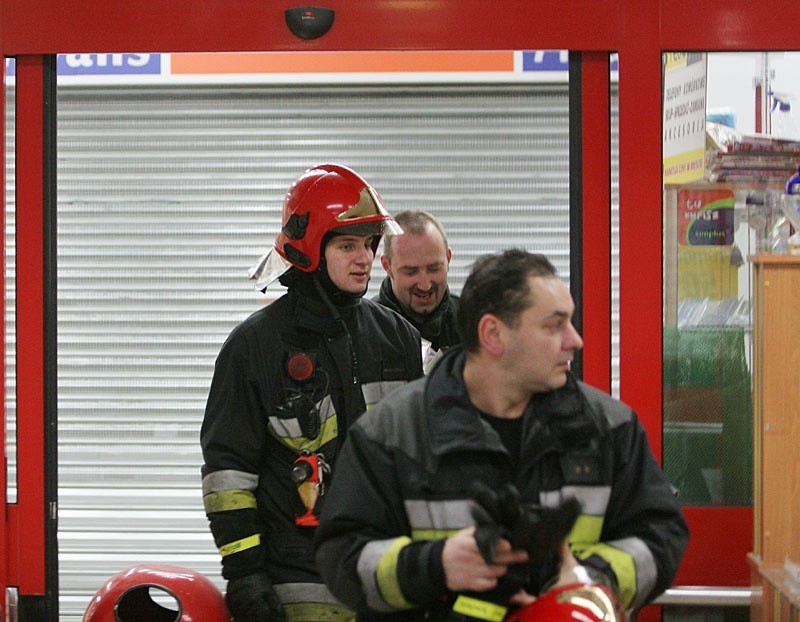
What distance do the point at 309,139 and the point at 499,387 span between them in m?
2.47

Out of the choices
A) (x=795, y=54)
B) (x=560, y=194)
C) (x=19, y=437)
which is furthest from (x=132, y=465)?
(x=795, y=54)

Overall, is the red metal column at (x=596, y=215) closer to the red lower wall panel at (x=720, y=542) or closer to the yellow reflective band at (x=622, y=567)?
the red lower wall panel at (x=720, y=542)

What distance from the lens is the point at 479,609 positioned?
2340mm

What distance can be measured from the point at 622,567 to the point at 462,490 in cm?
37

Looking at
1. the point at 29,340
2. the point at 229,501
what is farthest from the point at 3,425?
the point at 229,501

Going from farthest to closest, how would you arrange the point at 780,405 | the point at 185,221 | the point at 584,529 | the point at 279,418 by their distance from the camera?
the point at 185,221, the point at 780,405, the point at 279,418, the point at 584,529

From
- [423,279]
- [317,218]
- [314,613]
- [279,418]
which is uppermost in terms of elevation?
[317,218]

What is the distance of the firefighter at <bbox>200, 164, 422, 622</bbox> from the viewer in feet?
10.6

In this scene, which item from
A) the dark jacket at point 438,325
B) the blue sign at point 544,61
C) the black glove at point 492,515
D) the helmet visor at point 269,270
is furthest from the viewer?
the blue sign at point 544,61

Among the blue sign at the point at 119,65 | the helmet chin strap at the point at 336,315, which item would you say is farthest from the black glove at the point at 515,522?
the blue sign at the point at 119,65

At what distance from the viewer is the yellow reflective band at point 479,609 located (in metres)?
2.34

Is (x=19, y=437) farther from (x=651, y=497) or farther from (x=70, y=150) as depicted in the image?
(x=651, y=497)

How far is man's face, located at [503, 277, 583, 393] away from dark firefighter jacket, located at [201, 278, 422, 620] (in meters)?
1.02

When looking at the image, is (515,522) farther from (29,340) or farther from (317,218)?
(29,340)
